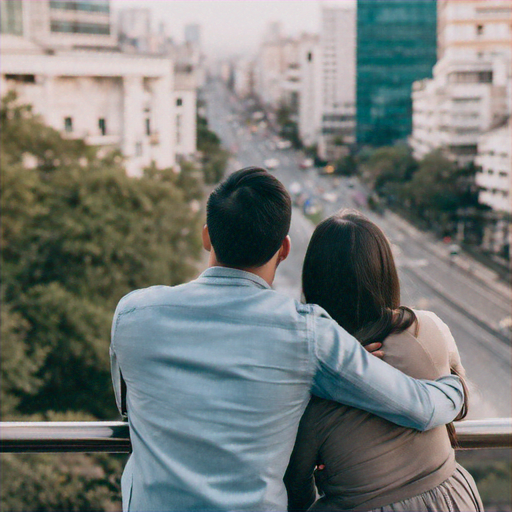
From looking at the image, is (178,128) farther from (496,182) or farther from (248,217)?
(248,217)

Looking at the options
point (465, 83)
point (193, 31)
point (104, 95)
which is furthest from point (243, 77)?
point (104, 95)

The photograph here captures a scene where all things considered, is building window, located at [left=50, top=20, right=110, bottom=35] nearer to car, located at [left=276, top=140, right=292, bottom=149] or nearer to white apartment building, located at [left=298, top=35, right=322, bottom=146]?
car, located at [left=276, top=140, right=292, bottom=149]

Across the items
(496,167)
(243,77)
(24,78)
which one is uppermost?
(243,77)

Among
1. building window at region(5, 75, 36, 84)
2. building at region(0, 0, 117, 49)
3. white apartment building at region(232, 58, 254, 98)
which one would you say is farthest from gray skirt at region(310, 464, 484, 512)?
white apartment building at region(232, 58, 254, 98)

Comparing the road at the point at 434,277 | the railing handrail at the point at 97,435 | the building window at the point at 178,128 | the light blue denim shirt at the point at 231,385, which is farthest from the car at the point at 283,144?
the light blue denim shirt at the point at 231,385

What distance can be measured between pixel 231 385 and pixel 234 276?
0.29ft

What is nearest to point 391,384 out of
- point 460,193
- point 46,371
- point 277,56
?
point 46,371

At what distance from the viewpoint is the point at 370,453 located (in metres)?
0.62

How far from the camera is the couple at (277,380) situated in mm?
563

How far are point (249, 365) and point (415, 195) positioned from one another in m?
13.2

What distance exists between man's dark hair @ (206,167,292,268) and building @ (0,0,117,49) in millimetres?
15066

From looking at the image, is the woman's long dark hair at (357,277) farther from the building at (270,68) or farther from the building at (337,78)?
the building at (270,68)

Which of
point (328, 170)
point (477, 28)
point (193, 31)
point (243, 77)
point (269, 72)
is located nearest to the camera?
point (477, 28)

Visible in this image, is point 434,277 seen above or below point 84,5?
below
